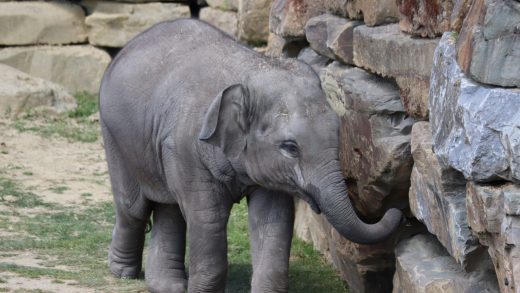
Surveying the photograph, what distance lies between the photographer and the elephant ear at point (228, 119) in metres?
6.18

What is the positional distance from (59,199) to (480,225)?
5515 mm

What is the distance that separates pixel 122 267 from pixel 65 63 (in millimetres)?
6724

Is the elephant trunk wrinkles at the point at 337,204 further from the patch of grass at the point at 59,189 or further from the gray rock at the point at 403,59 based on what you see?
the patch of grass at the point at 59,189

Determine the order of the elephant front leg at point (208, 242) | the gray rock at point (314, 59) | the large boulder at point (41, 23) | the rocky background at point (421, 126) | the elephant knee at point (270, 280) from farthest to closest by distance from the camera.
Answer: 1. the large boulder at point (41, 23)
2. the gray rock at point (314, 59)
3. the elephant front leg at point (208, 242)
4. the elephant knee at point (270, 280)
5. the rocky background at point (421, 126)

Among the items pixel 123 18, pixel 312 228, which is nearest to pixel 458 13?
pixel 312 228

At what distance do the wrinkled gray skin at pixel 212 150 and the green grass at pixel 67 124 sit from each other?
4.50 m

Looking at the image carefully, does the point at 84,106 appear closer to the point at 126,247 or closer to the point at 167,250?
the point at 126,247

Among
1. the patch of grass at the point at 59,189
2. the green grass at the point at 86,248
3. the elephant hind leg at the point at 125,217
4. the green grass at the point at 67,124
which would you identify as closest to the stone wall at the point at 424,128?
the green grass at the point at 86,248

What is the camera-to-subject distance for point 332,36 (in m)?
7.06

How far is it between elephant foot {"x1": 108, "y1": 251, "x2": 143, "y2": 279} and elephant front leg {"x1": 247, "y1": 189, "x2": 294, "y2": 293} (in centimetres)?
139

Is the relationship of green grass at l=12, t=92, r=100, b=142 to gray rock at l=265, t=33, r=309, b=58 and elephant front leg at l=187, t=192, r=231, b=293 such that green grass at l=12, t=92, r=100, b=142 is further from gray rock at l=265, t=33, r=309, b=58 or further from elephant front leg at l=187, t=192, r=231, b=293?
elephant front leg at l=187, t=192, r=231, b=293

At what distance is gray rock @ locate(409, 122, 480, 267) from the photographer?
512 cm

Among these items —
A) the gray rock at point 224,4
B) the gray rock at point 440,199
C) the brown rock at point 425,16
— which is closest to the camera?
the gray rock at point 440,199

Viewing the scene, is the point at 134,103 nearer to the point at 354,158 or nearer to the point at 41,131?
the point at 354,158
